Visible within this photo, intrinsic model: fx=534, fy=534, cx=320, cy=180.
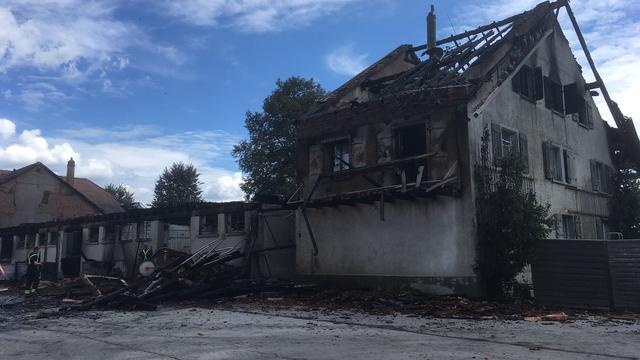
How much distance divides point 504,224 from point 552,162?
6.27 metres

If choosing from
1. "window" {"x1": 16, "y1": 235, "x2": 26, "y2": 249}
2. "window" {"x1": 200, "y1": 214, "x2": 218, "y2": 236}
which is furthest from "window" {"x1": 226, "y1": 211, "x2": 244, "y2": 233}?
"window" {"x1": 16, "y1": 235, "x2": 26, "y2": 249}

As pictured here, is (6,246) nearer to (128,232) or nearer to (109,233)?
(109,233)

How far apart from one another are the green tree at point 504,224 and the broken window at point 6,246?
32900 mm

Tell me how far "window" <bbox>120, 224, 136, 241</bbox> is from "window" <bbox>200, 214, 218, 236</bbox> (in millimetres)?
5398

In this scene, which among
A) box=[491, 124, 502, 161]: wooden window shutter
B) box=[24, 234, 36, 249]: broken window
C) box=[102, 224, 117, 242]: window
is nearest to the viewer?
box=[491, 124, 502, 161]: wooden window shutter

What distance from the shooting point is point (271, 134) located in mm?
36094

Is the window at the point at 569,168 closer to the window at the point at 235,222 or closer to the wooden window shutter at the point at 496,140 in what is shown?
the wooden window shutter at the point at 496,140

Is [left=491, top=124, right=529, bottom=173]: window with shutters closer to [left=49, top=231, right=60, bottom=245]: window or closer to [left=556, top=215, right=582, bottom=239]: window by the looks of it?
[left=556, top=215, right=582, bottom=239]: window

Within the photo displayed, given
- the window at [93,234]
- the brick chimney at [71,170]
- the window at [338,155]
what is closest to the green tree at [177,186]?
the brick chimney at [71,170]

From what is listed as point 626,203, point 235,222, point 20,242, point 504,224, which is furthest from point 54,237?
point 626,203

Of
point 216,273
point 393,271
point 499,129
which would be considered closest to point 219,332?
point 393,271

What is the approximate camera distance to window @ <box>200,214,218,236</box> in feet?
72.5

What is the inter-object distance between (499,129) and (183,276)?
35.7 ft

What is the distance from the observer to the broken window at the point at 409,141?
16719 millimetres
